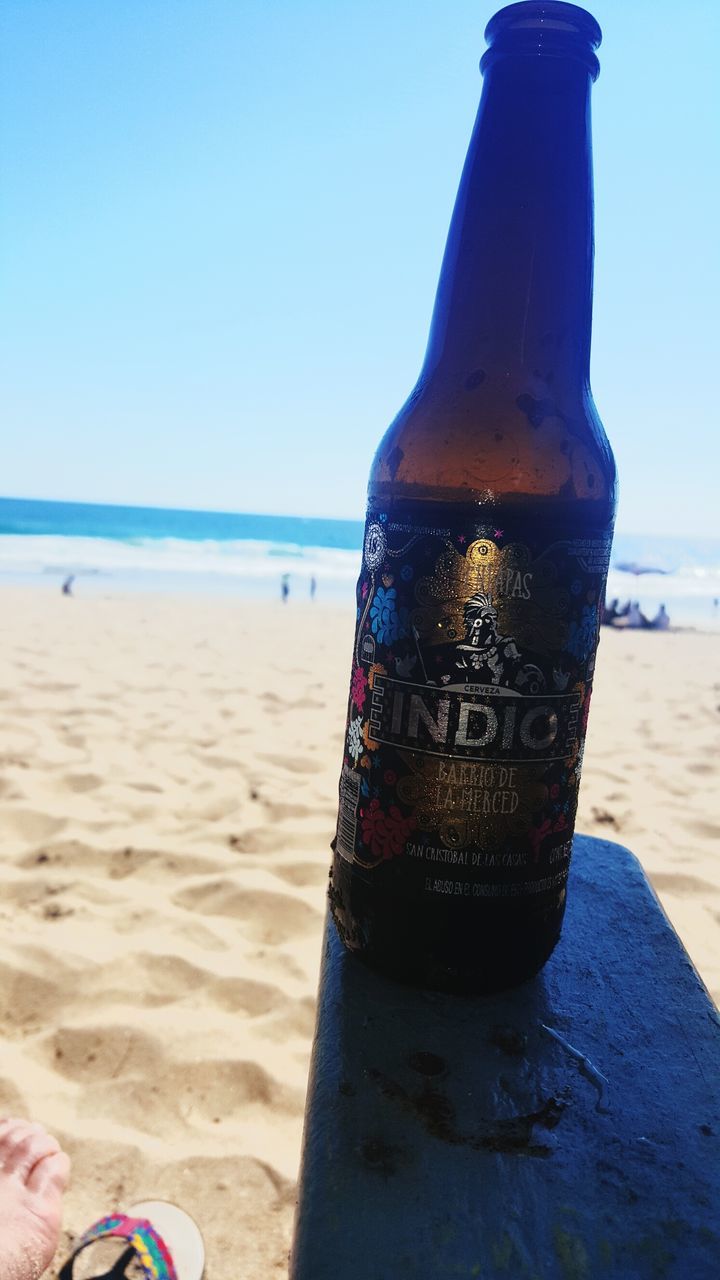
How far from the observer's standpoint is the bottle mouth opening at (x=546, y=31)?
1.01 meters

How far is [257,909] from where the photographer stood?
3006 millimetres

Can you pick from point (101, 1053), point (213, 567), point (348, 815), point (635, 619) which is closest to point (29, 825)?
point (101, 1053)

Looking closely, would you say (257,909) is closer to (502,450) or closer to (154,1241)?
(154,1241)

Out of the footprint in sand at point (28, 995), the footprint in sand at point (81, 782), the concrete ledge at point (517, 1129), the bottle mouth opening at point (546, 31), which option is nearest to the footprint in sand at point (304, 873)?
the footprint in sand at point (28, 995)

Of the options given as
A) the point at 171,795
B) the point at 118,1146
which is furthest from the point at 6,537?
the point at 118,1146

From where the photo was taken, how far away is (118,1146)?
6.30 feet

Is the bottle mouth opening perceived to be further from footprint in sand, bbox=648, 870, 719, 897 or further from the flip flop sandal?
footprint in sand, bbox=648, 870, 719, 897

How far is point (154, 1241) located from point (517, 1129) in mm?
1153

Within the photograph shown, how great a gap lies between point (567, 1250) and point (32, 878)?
8.99 ft

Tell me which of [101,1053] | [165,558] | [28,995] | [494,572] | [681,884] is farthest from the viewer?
[165,558]

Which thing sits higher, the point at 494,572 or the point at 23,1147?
the point at 494,572

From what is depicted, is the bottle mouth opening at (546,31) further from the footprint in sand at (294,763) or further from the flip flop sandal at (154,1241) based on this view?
the footprint in sand at (294,763)

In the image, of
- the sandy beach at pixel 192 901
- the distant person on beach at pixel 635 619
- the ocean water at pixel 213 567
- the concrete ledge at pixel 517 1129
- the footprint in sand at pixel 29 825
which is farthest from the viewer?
the ocean water at pixel 213 567

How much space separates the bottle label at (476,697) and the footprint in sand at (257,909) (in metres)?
1.95
